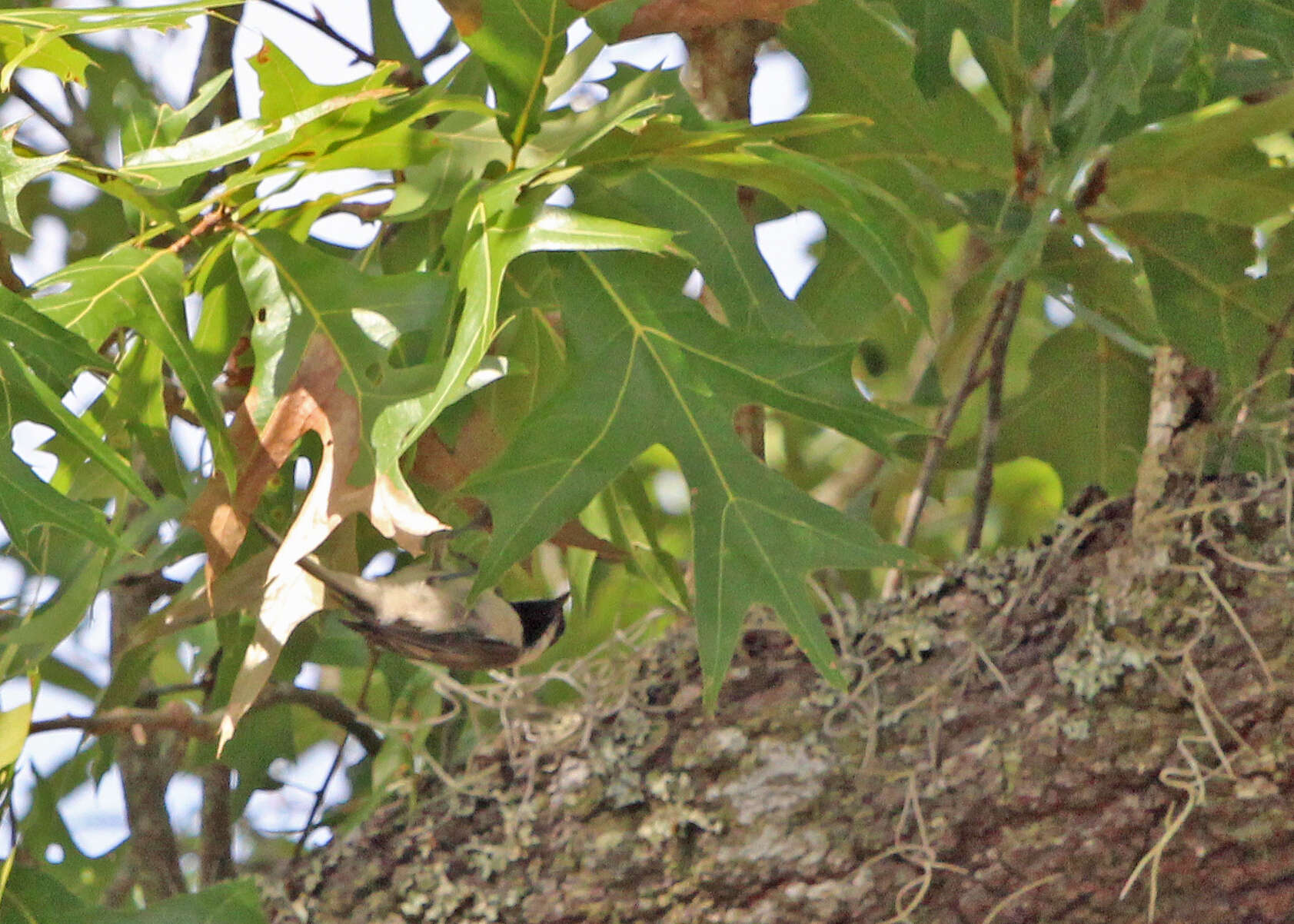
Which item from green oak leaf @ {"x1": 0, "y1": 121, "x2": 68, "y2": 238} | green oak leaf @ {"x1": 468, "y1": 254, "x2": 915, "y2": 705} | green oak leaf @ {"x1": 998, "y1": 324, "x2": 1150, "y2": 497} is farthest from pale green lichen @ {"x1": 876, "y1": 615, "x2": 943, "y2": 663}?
green oak leaf @ {"x1": 0, "y1": 121, "x2": 68, "y2": 238}

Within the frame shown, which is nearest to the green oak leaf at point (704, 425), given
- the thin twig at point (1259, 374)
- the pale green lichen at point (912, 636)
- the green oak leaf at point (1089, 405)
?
the pale green lichen at point (912, 636)

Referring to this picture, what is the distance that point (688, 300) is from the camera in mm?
915

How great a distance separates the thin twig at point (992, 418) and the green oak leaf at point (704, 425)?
260 millimetres

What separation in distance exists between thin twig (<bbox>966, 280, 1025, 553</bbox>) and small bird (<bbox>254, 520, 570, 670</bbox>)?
0.42 m

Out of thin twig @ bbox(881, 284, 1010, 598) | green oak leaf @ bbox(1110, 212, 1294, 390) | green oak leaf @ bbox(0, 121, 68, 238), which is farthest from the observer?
thin twig @ bbox(881, 284, 1010, 598)

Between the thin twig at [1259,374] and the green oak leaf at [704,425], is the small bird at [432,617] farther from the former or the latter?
the thin twig at [1259,374]

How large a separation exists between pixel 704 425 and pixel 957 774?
0.30m

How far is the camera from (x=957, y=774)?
889 millimetres

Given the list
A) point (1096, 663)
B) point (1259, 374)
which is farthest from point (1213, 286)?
point (1096, 663)

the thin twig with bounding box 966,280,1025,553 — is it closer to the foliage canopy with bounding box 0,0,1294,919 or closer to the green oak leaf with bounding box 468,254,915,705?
the foliage canopy with bounding box 0,0,1294,919

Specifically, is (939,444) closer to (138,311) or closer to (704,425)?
(704,425)

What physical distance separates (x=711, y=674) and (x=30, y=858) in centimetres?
87

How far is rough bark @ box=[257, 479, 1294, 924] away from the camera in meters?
0.84

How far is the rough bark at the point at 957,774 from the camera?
840 mm
